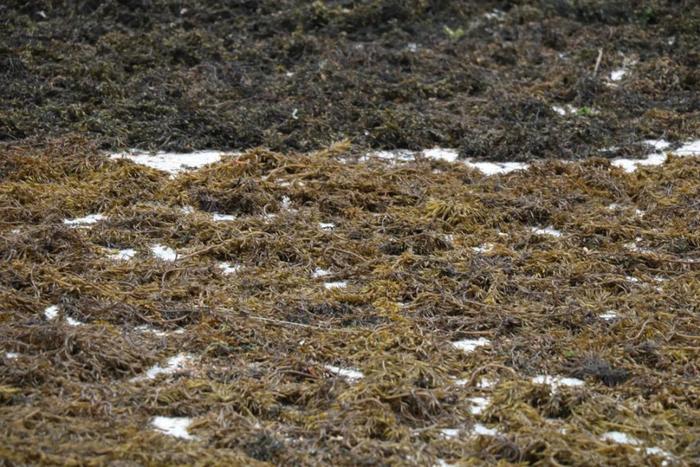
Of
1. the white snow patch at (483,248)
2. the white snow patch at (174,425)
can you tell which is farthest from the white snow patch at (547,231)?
the white snow patch at (174,425)

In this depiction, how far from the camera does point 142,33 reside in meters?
9.30

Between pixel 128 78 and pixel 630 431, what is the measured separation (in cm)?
542

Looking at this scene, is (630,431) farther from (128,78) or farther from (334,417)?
(128,78)

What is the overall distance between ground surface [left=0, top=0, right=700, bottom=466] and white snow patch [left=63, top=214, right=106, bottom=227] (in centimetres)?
1

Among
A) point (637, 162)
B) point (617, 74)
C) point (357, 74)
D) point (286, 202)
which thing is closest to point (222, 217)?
point (286, 202)

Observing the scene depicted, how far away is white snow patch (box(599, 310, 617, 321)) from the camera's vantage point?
5232 mm

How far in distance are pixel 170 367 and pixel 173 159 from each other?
2.96 m

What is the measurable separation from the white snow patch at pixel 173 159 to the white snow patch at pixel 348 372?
280 cm

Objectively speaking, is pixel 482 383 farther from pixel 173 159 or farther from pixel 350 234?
pixel 173 159

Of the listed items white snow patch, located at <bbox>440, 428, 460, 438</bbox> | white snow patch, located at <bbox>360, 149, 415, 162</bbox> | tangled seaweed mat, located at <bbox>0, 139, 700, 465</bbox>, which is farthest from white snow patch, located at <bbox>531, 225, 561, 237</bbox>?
white snow patch, located at <bbox>440, 428, 460, 438</bbox>

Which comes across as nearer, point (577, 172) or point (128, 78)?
point (577, 172)

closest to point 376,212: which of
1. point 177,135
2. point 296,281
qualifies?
point 296,281

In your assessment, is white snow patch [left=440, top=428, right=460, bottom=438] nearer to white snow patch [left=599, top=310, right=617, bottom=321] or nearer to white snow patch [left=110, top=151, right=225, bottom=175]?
white snow patch [left=599, top=310, right=617, bottom=321]

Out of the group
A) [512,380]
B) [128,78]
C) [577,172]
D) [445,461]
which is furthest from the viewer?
[128,78]
